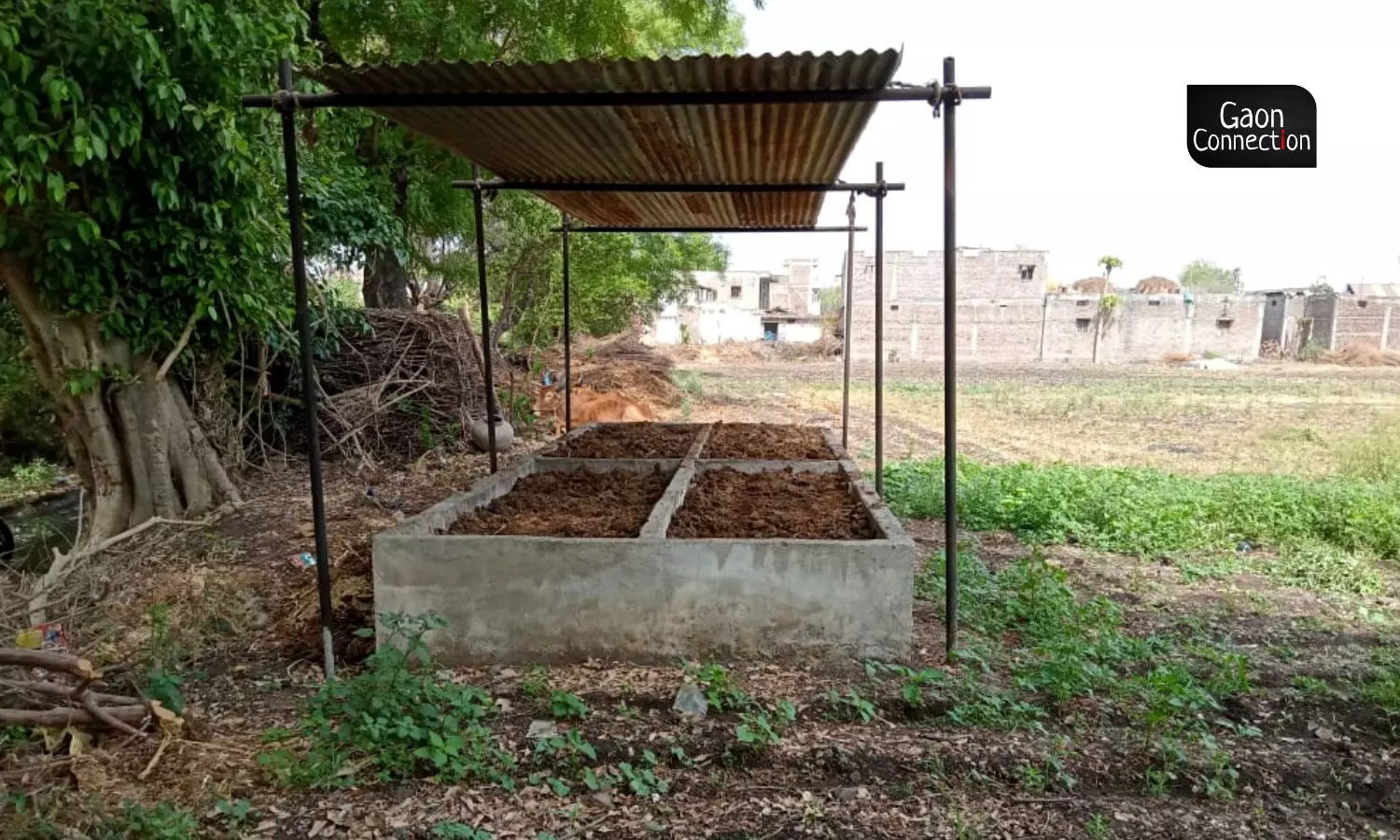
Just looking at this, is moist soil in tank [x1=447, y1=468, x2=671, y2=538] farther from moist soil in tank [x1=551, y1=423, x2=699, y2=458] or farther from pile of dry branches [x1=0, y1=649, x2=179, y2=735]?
pile of dry branches [x1=0, y1=649, x2=179, y2=735]

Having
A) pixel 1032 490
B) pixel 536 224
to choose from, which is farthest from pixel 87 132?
pixel 536 224

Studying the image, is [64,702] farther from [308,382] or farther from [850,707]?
[850,707]

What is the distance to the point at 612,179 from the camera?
6.36 meters

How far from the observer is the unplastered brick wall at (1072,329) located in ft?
120

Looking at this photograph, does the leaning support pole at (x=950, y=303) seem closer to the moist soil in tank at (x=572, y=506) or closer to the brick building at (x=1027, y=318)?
the moist soil in tank at (x=572, y=506)

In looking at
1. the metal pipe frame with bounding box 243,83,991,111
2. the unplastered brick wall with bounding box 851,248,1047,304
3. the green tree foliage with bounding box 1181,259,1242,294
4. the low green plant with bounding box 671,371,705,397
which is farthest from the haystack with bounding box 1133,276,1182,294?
the green tree foliage with bounding box 1181,259,1242,294

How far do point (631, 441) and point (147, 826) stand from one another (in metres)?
5.13

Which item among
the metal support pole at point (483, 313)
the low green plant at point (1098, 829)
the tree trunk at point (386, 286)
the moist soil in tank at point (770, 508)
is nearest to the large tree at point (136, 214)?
the metal support pole at point (483, 313)

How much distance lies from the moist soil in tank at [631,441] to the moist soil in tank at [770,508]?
2.88 feet

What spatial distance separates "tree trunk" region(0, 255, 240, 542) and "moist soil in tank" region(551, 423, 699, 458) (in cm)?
300

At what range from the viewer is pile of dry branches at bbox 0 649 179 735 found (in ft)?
10.1

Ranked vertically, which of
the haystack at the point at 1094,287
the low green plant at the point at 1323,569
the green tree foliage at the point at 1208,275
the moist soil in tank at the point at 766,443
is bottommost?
the low green plant at the point at 1323,569

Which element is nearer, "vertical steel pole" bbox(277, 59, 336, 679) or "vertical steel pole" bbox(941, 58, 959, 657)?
"vertical steel pole" bbox(941, 58, 959, 657)

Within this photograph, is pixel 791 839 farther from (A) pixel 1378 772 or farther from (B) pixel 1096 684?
(A) pixel 1378 772
